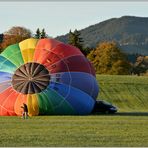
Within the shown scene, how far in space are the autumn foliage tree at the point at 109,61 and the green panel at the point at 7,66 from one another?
55.1 metres

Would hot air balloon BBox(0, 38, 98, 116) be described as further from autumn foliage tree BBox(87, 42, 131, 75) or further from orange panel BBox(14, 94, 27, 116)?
autumn foliage tree BBox(87, 42, 131, 75)

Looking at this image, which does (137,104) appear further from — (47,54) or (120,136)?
(120,136)

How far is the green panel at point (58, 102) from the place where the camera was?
2742 centimetres

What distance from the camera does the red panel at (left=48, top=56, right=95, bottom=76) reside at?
92.6 feet

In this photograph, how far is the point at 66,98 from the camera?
27.7m

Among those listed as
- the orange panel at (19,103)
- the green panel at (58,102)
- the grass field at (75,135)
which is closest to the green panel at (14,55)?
the orange panel at (19,103)

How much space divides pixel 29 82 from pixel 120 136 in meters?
11.6

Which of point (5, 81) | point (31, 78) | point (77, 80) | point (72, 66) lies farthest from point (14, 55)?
point (77, 80)

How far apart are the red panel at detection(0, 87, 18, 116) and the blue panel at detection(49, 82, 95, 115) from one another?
182 centimetres

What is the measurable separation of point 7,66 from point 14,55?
0.67 metres

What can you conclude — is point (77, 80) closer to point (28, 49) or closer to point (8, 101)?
point (28, 49)

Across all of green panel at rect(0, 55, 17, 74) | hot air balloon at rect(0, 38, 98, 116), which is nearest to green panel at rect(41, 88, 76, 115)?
hot air balloon at rect(0, 38, 98, 116)

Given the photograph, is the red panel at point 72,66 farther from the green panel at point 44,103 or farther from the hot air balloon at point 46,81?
the green panel at point 44,103

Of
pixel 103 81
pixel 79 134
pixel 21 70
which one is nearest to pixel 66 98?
pixel 21 70
